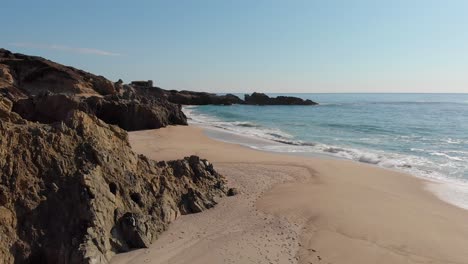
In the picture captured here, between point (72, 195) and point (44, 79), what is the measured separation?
1478 inches

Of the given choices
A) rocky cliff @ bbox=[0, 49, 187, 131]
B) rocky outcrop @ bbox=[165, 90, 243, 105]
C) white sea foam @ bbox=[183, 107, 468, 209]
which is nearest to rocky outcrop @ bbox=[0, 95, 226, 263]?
white sea foam @ bbox=[183, 107, 468, 209]

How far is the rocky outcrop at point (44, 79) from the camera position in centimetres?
3881

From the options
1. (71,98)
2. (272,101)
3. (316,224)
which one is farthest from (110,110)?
(272,101)

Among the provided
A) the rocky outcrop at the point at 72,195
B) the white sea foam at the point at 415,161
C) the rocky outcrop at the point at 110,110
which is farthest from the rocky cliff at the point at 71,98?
the rocky outcrop at the point at 72,195

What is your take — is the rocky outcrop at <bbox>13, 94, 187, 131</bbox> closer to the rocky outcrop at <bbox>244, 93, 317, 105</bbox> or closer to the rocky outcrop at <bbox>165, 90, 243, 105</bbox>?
the rocky outcrop at <bbox>165, 90, 243, 105</bbox>

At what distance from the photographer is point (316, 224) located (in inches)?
354

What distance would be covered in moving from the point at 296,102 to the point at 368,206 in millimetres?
80551

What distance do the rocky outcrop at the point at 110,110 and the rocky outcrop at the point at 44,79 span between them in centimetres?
1283

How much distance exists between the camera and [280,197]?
1107 centimetres

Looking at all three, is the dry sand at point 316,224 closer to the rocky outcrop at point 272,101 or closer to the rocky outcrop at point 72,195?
the rocky outcrop at point 72,195

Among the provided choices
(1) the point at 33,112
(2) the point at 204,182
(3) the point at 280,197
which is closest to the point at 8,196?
(2) the point at 204,182

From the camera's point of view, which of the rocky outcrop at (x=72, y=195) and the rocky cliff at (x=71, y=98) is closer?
the rocky outcrop at (x=72, y=195)

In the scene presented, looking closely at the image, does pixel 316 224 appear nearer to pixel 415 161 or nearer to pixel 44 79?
pixel 415 161

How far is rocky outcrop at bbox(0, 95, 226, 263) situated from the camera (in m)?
6.09
